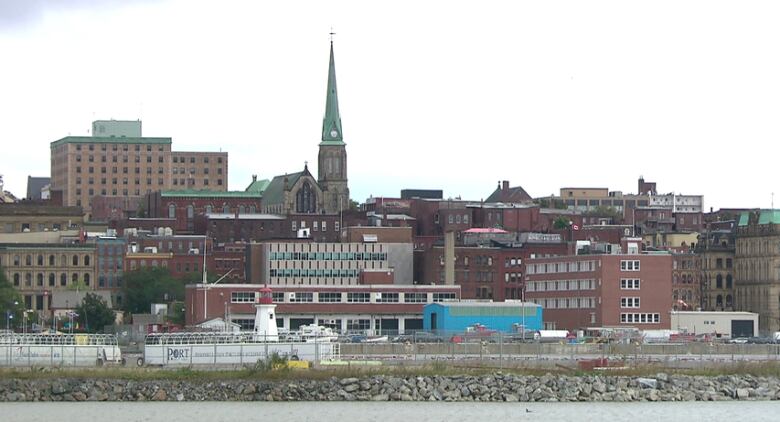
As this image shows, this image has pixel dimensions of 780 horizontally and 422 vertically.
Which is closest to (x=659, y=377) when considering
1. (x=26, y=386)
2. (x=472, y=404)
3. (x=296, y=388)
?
(x=472, y=404)

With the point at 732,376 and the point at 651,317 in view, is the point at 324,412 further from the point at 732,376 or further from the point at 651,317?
the point at 651,317

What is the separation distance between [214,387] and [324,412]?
934cm

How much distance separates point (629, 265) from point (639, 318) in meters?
4.62

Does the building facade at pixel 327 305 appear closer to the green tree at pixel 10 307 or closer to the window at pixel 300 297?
the window at pixel 300 297

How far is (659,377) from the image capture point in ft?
343

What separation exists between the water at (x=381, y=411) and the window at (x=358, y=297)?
3245 inches

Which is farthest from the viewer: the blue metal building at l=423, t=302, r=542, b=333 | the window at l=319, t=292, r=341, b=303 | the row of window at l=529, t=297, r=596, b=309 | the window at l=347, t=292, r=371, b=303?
the window at l=347, t=292, r=371, b=303

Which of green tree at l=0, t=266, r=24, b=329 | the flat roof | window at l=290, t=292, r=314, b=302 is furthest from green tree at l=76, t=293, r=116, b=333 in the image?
the flat roof

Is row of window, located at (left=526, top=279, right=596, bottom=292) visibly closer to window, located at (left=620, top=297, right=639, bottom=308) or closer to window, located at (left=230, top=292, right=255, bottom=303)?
window, located at (left=620, top=297, right=639, bottom=308)

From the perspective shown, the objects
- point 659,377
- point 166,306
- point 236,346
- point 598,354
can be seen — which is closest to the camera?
point 659,377

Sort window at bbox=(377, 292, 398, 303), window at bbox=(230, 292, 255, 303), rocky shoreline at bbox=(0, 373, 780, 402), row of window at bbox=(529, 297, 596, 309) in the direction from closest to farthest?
rocky shoreline at bbox=(0, 373, 780, 402)
row of window at bbox=(529, 297, 596, 309)
window at bbox=(230, 292, 255, 303)
window at bbox=(377, 292, 398, 303)

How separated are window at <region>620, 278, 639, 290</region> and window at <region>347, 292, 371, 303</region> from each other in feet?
80.5

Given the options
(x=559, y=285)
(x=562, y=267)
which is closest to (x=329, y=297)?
(x=559, y=285)

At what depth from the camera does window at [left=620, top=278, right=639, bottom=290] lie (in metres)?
170
